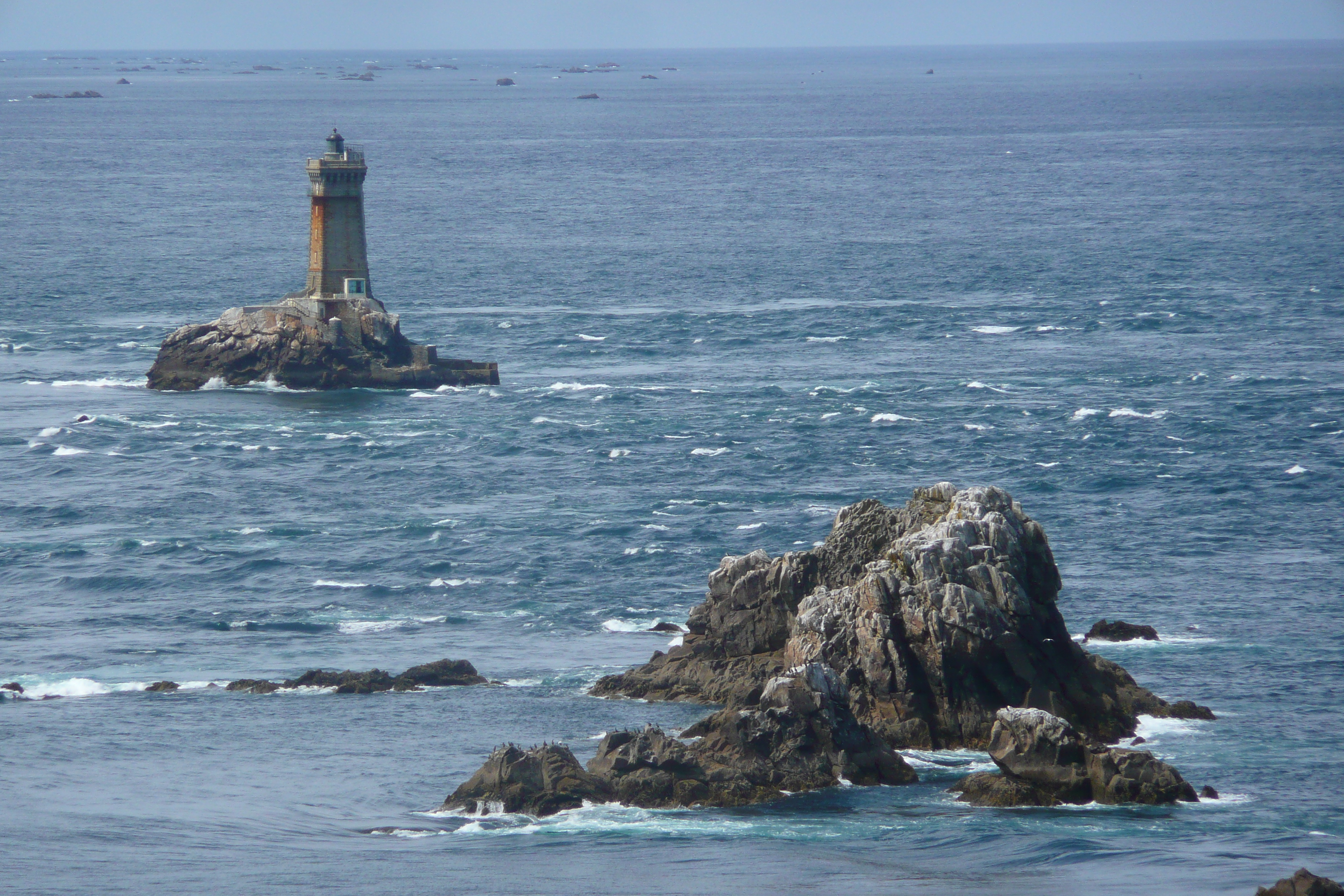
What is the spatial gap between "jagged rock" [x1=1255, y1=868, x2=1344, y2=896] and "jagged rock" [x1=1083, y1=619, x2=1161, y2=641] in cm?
2275

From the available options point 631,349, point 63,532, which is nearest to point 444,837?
point 63,532

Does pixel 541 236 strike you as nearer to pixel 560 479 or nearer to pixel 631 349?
pixel 631 349

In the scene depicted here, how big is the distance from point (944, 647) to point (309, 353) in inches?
2616

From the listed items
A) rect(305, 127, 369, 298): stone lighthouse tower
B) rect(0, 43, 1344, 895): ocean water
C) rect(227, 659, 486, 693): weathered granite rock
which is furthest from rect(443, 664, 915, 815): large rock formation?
rect(305, 127, 369, 298): stone lighthouse tower

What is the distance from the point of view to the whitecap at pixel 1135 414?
93.7 m

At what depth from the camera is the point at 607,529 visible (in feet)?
249

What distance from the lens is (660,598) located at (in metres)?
67.4

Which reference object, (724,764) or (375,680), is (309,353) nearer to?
(375,680)

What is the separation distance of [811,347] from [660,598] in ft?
170

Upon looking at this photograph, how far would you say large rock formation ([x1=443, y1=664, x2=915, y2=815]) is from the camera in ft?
154

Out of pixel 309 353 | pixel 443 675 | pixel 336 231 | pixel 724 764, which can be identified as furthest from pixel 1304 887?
pixel 336 231

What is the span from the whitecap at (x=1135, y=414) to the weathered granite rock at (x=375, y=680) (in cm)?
4922

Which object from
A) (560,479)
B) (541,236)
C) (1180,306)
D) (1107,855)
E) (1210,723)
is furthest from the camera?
(541,236)

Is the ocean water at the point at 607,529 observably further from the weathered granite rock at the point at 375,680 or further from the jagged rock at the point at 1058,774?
the weathered granite rock at the point at 375,680
